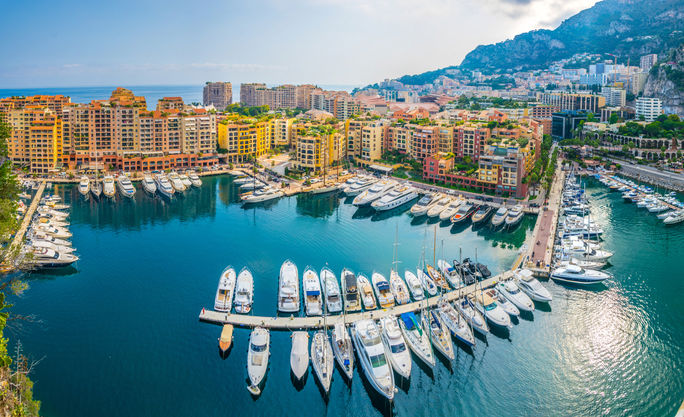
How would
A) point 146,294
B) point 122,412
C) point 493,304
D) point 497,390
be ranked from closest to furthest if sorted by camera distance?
point 122,412
point 497,390
point 493,304
point 146,294

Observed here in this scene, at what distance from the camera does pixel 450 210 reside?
136ft

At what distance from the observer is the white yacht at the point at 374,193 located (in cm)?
4594

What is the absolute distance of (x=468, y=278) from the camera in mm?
27641

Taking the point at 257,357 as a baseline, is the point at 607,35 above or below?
above

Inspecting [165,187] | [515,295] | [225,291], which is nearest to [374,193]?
[165,187]

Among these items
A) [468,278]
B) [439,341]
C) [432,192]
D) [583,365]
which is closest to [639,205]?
[432,192]

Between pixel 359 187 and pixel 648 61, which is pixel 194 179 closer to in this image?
pixel 359 187

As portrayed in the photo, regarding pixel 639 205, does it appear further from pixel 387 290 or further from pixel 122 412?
pixel 122 412

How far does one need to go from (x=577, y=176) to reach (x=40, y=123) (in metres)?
62.6

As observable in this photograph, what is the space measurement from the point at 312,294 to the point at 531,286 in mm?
11804

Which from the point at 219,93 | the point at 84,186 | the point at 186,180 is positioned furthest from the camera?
the point at 219,93

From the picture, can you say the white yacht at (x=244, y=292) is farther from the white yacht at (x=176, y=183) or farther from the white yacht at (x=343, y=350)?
the white yacht at (x=176, y=183)

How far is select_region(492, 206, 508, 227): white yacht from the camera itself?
1526 inches

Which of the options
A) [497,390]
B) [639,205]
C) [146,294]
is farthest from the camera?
[639,205]
